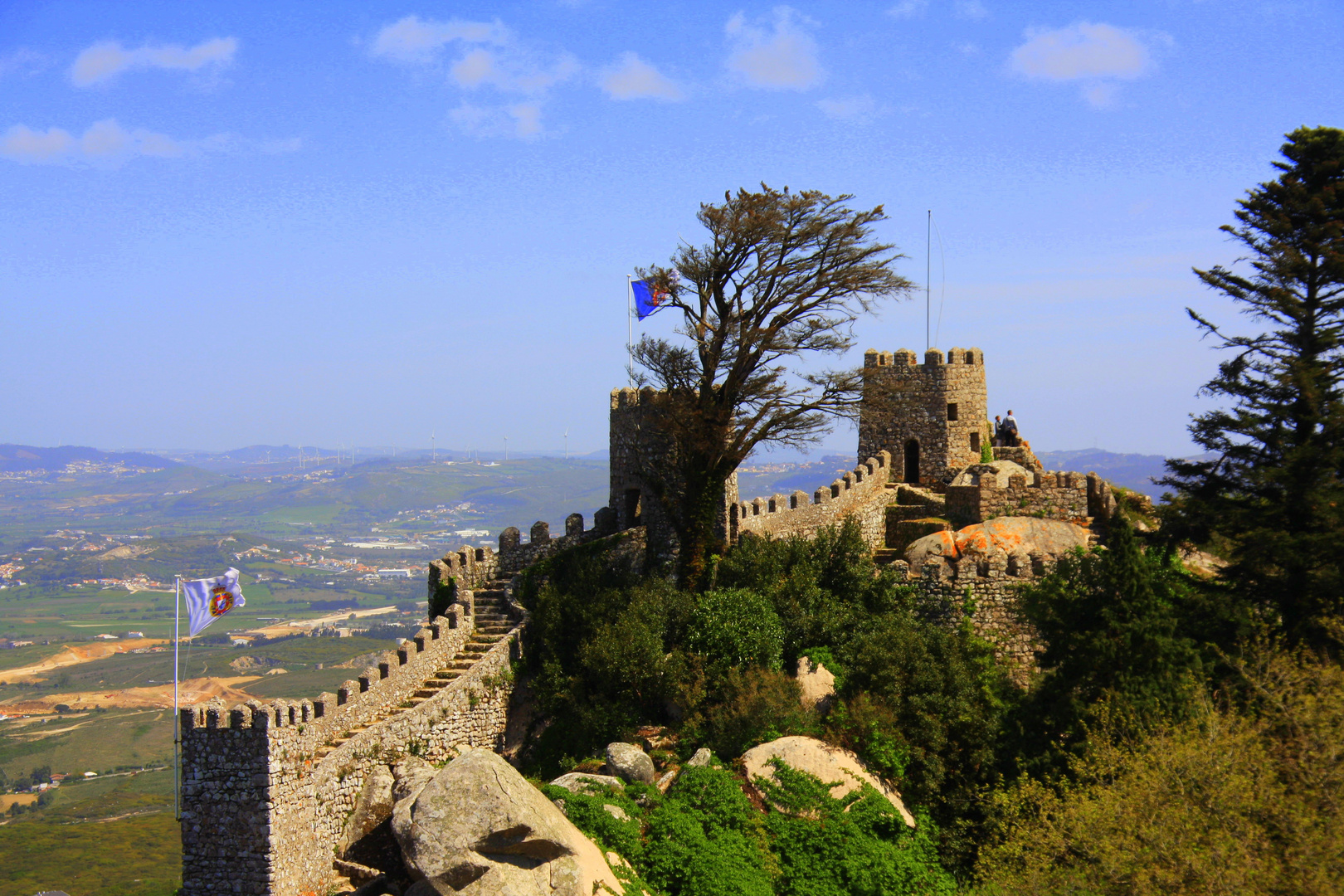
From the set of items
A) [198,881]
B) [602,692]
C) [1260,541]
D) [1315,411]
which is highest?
[1315,411]

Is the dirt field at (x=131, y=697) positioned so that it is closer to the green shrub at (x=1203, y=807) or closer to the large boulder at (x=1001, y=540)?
the large boulder at (x=1001, y=540)

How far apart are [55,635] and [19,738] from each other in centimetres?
7772

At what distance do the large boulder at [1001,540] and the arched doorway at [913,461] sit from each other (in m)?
5.49

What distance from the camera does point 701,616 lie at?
27.4m

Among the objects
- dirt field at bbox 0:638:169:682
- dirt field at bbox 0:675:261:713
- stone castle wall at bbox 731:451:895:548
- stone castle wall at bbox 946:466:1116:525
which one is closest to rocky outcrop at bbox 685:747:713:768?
stone castle wall at bbox 731:451:895:548

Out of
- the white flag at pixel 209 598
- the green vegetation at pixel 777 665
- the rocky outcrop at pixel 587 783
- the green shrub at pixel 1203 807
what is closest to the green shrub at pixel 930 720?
the green vegetation at pixel 777 665

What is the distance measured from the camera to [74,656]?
161m

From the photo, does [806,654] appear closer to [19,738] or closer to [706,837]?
[706,837]

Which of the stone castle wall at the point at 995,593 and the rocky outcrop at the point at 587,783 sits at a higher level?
the stone castle wall at the point at 995,593

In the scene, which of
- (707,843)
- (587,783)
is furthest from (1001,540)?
(587,783)

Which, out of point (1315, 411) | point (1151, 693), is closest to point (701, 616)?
point (1151, 693)

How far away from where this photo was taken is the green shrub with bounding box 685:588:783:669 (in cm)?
2664

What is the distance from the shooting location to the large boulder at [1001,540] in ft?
95.3

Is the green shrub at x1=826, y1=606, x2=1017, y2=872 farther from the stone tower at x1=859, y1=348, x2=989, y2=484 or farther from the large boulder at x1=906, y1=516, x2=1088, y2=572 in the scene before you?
the stone tower at x1=859, y1=348, x2=989, y2=484
